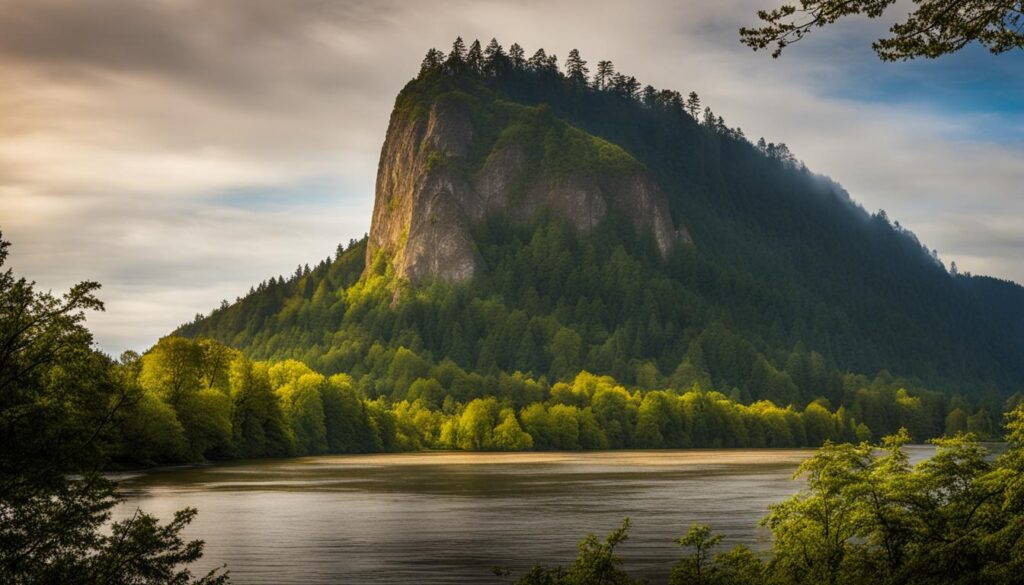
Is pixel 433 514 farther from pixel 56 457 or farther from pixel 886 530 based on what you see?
pixel 56 457

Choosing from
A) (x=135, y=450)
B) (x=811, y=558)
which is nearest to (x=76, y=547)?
(x=811, y=558)

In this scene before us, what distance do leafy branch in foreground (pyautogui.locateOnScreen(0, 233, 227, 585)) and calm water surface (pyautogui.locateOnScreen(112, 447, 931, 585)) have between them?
69.5 ft

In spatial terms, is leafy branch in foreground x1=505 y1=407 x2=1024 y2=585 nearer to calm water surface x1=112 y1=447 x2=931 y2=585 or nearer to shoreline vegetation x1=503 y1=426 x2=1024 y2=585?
shoreline vegetation x1=503 y1=426 x2=1024 y2=585

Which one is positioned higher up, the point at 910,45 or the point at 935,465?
the point at 910,45

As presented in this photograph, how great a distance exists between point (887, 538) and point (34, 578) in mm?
20639

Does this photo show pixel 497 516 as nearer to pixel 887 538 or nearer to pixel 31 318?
pixel 887 538

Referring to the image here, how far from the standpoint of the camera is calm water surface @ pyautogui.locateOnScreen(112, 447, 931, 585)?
52531mm

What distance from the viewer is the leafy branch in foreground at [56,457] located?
2522cm

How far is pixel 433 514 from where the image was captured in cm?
7675

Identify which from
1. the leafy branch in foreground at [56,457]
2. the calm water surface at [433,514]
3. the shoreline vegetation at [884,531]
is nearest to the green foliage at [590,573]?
the shoreline vegetation at [884,531]

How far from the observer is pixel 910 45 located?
22234 millimetres

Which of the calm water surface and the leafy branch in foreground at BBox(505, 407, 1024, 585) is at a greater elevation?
the leafy branch in foreground at BBox(505, 407, 1024, 585)

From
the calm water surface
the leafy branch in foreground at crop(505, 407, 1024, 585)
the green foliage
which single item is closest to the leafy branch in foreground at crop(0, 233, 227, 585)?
the green foliage

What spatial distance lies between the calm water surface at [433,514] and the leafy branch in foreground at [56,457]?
2117 centimetres
